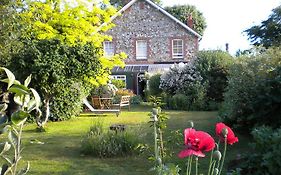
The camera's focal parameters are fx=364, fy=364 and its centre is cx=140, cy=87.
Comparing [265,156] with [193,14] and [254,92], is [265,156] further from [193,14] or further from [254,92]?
[193,14]

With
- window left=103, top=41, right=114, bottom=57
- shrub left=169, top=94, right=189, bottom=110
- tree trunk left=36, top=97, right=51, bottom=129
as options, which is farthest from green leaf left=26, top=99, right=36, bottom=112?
window left=103, top=41, right=114, bottom=57

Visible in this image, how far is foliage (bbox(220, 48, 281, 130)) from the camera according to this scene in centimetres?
799

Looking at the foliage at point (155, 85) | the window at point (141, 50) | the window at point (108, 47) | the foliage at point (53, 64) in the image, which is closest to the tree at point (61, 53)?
the foliage at point (53, 64)

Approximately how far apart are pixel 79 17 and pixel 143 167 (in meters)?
10.5

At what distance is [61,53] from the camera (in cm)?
1252


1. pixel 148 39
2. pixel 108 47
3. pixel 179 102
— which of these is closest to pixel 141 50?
pixel 148 39

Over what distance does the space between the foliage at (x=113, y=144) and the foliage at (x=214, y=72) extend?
14.1 metres

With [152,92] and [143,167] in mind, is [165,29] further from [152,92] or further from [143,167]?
[143,167]

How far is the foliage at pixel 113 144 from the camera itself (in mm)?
8062

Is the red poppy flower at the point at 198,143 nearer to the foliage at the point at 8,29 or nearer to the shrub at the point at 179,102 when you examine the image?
the foliage at the point at 8,29

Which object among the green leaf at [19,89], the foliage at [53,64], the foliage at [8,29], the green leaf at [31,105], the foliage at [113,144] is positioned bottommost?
the foliage at [113,144]

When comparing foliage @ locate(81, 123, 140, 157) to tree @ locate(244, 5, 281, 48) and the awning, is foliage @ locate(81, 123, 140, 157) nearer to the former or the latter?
tree @ locate(244, 5, 281, 48)

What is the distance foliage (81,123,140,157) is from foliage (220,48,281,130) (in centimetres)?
285

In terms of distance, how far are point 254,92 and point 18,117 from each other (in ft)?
27.7
